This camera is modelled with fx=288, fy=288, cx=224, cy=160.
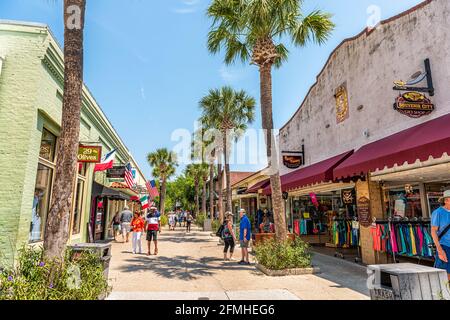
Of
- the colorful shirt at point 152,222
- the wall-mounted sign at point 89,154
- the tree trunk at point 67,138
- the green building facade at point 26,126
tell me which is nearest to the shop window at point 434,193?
the colorful shirt at point 152,222

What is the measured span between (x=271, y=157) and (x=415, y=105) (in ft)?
13.5

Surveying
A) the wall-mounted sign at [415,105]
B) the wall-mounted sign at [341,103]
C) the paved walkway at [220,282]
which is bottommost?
the paved walkway at [220,282]

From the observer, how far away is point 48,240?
193 inches

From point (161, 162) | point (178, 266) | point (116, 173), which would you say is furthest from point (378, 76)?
point (161, 162)

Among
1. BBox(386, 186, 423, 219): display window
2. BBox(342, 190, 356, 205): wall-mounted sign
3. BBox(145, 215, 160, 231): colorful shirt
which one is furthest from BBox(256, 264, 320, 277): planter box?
BBox(145, 215, 160, 231): colorful shirt

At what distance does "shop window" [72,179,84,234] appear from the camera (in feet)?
37.7

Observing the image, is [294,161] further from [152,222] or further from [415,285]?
[415,285]

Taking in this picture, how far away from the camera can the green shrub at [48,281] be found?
4141 mm

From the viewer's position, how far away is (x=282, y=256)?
26.2ft

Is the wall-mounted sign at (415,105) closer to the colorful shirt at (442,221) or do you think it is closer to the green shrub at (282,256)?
the colorful shirt at (442,221)

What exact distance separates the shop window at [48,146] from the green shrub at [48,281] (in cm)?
441

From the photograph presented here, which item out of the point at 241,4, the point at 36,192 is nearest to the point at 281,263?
the point at 36,192

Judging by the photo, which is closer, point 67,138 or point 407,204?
point 67,138
